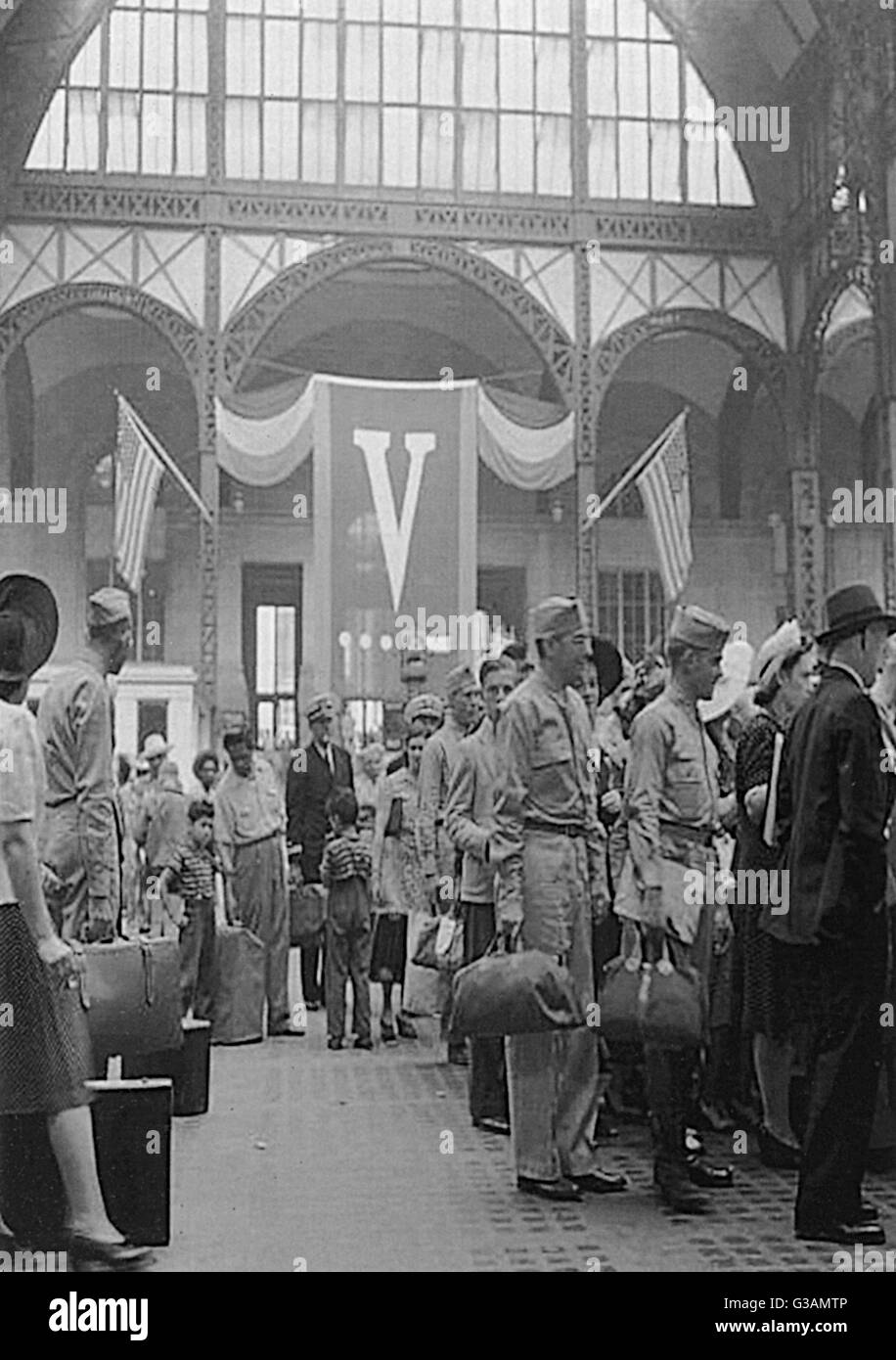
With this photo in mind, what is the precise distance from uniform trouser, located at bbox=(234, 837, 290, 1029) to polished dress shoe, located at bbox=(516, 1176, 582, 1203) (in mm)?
3464

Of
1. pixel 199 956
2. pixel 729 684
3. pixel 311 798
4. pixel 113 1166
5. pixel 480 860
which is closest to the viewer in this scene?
pixel 113 1166

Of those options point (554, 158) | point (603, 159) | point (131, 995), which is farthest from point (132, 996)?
point (603, 159)

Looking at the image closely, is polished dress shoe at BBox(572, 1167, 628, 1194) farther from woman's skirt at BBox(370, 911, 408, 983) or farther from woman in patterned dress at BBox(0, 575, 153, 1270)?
woman's skirt at BBox(370, 911, 408, 983)

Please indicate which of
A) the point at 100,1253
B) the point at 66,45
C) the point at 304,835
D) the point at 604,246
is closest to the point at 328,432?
the point at 604,246

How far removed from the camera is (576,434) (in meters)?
16.4

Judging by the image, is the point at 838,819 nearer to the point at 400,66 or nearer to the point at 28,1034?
the point at 28,1034

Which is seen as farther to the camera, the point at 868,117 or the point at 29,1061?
the point at 868,117

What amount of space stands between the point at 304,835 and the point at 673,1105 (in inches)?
174

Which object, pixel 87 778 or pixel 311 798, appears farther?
pixel 311 798

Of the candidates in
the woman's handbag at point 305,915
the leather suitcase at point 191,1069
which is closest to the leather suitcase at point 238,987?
the woman's handbag at point 305,915

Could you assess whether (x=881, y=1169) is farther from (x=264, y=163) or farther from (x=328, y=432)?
(x=264, y=163)

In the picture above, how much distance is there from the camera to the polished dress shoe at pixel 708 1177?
187 inches

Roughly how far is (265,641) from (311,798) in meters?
12.4

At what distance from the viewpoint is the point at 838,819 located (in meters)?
4.06
